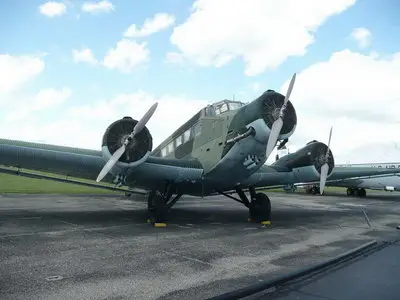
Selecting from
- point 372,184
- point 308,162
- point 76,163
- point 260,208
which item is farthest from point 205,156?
point 372,184

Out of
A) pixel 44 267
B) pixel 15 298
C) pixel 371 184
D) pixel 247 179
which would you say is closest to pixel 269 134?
pixel 247 179

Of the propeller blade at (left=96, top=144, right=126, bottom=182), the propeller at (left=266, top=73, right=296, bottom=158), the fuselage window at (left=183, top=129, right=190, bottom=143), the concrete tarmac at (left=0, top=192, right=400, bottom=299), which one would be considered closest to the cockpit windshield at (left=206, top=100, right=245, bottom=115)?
the fuselage window at (left=183, top=129, right=190, bottom=143)

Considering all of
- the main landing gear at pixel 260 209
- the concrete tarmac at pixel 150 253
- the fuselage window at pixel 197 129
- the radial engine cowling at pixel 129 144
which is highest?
the fuselage window at pixel 197 129

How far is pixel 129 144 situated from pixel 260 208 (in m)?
5.77

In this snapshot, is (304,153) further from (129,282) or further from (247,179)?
(129,282)

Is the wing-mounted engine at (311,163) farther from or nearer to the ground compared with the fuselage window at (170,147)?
nearer to the ground

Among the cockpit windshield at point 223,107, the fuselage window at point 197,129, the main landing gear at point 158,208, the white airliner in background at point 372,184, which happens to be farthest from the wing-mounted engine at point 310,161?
the white airliner in background at point 372,184

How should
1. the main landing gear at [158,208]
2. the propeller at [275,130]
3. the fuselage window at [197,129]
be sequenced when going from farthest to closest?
the fuselage window at [197,129], the main landing gear at [158,208], the propeller at [275,130]

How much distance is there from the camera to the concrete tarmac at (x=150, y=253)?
524 cm

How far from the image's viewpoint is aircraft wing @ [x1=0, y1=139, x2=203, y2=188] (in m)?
10.7

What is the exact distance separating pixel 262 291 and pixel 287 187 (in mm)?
12457

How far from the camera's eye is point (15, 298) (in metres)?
4.63

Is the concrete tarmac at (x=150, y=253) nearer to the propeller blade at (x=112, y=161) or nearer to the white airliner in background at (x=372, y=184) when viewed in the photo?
the propeller blade at (x=112, y=161)

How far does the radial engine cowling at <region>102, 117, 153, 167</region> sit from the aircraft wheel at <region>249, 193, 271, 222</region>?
5.03 m
